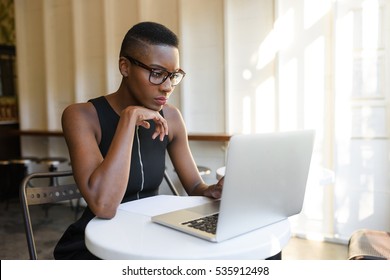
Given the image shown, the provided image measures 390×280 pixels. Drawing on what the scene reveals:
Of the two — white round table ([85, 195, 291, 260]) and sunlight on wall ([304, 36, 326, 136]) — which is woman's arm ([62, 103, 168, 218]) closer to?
white round table ([85, 195, 291, 260])

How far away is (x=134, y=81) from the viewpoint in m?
1.41

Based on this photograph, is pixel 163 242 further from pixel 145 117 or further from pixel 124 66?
pixel 124 66

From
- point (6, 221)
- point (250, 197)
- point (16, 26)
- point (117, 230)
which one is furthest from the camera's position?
point (16, 26)

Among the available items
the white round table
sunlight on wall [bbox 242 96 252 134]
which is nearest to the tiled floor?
sunlight on wall [bbox 242 96 252 134]

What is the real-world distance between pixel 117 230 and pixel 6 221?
3.65 m

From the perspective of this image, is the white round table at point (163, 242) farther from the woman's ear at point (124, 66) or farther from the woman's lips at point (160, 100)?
the woman's ear at point (124, 66)

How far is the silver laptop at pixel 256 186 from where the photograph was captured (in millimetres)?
867

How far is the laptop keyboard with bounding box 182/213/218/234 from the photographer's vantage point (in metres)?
0.98

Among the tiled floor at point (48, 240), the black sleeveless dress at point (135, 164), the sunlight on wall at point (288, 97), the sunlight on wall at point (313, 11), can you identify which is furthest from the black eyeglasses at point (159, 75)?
the sunlight on wall at point (313, 11)

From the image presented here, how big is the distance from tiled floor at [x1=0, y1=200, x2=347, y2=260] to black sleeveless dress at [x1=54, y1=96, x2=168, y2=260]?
180 cm

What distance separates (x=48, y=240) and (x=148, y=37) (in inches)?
106

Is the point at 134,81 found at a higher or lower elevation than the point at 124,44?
lower
